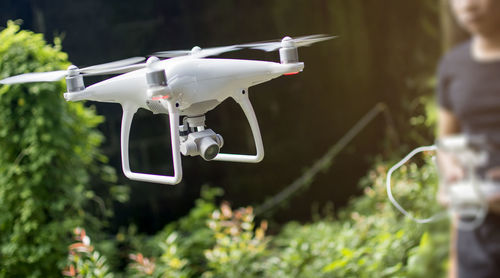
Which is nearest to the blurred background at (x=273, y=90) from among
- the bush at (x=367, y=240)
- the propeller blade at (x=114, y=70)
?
the bush at (x=367, y=240)

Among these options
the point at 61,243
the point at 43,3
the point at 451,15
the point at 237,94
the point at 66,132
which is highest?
the point at 43,3

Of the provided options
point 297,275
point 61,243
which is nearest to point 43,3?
point 61,243

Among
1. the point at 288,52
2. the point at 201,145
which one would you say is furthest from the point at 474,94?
the point at 201,145

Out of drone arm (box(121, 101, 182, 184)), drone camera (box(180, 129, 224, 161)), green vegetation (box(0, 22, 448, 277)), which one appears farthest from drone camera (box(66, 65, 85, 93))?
green vegetation (box(0, 22, 448, 277))

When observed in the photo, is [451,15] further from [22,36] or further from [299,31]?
[299,31]

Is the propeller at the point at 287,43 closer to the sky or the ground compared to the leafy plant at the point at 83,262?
closer to the sky

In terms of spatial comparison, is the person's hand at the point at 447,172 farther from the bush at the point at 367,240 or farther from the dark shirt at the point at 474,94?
the bush at the point at 367,240
